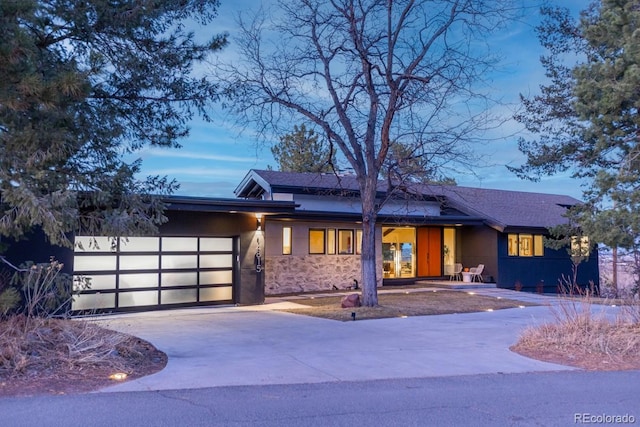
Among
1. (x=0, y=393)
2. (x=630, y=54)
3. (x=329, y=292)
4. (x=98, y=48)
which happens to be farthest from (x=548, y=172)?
(x=0, y=393)

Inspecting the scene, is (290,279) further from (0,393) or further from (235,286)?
(0,393)

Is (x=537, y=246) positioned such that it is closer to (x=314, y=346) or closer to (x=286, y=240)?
(x=286, y=240)

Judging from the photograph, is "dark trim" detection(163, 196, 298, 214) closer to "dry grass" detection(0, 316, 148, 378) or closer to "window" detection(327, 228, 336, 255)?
"window" detection(327, 228, 336, 255)

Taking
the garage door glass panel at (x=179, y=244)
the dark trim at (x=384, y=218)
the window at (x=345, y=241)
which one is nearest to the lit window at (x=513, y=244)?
the dark trim at (x=384, y=218)

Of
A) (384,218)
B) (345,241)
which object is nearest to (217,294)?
(345,241)

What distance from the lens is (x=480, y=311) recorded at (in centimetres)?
1552

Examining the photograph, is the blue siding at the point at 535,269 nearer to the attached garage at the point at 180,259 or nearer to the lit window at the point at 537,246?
the lit window at the point at 537,246

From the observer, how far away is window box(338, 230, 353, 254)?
71.6ft

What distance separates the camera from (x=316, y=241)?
2127 cm

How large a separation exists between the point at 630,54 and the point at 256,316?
409 inches

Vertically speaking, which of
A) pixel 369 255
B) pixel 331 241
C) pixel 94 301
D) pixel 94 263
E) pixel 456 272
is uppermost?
pixel 331 241

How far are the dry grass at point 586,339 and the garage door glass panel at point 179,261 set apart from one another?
947 centimetres

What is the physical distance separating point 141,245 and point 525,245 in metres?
16.7

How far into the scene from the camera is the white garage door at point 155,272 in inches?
569
